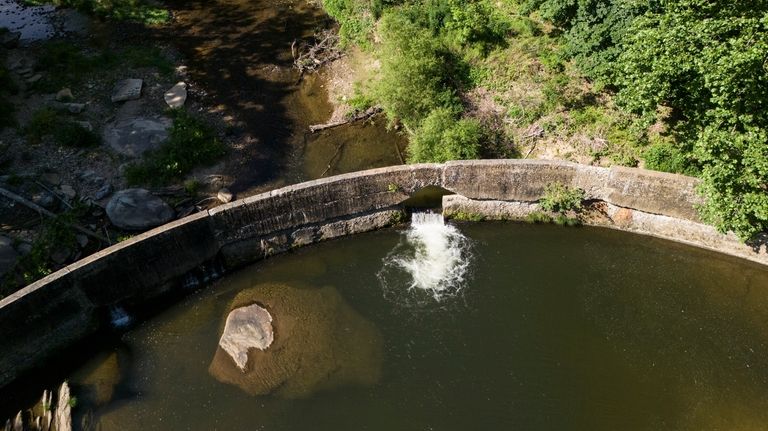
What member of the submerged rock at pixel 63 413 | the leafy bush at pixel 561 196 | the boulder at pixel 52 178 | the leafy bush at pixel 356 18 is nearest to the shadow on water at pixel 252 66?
the leafy bush at pixel 356 18

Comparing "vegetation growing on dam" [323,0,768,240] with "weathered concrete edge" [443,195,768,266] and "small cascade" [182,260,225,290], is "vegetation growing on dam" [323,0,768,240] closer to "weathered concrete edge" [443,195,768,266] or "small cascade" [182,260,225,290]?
"weathered concrete edge" [443,195,768,266]

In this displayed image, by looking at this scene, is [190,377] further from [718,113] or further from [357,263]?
[718,113]

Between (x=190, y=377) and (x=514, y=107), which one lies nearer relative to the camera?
(x=190, y=377)

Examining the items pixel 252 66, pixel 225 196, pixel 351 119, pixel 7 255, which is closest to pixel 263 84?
pixel 252 66

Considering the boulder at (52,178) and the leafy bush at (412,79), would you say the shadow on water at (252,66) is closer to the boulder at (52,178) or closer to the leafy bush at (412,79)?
the leafy bush at (412,79)

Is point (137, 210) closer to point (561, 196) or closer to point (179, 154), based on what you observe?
point (179, 154)

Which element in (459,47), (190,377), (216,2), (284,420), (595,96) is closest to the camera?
(284,420)

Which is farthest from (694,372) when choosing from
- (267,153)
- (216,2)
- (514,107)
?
(216,2)
